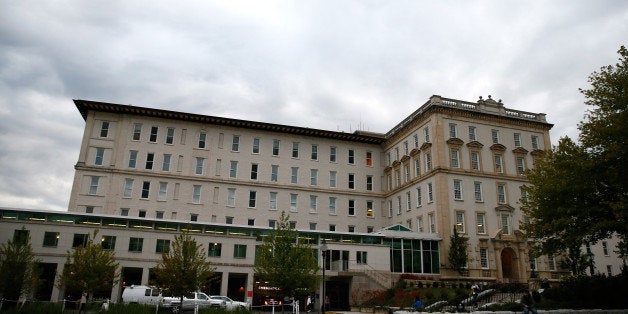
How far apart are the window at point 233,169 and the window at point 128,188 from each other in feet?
38.6

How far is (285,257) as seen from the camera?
3322 centimetres

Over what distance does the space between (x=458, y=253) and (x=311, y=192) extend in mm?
20803

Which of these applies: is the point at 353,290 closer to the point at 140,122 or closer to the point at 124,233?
the point at 124,233

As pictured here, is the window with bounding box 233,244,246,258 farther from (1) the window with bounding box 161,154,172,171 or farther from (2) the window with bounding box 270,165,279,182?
(1) the window with bounding box 161,154,172,171

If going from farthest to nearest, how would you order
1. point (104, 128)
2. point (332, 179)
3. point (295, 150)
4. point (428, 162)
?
point (332, 179)
point (295, 150)
point (104, 128)
point (428, 162)

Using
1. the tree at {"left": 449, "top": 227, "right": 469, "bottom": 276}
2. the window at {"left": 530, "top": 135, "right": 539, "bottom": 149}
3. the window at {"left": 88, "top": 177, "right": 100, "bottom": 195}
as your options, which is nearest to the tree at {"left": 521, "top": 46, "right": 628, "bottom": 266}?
the tree at {"left": 449, "top": 227, "right": 469, "bottom": 276}

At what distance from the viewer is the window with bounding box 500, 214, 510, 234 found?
52.7 meters

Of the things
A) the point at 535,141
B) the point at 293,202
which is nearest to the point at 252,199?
the point at 293,202

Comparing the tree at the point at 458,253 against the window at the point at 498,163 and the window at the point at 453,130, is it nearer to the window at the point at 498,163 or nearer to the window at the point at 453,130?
the window at the point at 498,163

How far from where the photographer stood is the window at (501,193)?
2122 inches

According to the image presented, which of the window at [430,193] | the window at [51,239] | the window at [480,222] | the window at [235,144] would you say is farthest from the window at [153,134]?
the window at [480,222]

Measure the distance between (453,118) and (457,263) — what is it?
16973 millimetres

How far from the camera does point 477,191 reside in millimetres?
53594

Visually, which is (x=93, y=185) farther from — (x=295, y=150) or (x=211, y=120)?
(x=295, y=150)
